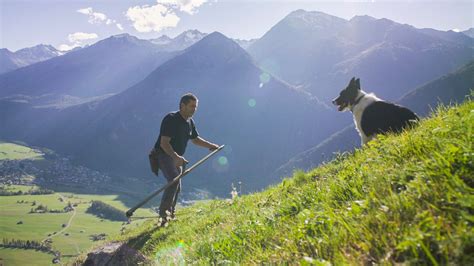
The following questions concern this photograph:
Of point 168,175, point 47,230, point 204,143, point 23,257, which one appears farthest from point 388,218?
point 47,230

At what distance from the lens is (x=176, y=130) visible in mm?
11906

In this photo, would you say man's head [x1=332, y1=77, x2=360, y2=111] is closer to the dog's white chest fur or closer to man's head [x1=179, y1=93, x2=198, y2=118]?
the dog's white chest fur

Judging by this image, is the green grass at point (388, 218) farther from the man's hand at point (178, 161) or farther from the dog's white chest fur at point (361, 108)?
the dog's white chest fur at point (361, 108)

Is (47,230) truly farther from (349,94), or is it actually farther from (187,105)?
(349,94)

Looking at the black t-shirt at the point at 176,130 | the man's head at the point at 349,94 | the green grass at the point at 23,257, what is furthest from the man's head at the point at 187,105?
the green grass at the point at 23,257

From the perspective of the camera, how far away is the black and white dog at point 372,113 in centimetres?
1031

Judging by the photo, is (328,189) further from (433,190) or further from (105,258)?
(105,258)

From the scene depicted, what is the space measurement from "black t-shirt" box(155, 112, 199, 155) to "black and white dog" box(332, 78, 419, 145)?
5.97m

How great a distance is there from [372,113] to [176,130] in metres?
6.46

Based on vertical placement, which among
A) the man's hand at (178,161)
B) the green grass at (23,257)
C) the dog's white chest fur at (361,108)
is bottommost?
the green grass at (23,257)

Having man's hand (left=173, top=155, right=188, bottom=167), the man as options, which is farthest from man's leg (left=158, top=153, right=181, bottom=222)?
man's hand (left=173, top=155, right=188, bottom=167)

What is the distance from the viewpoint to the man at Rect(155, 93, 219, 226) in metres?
11.4

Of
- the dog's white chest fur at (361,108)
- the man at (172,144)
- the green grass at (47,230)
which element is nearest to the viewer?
the man at (172,144)

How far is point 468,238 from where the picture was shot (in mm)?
2457
